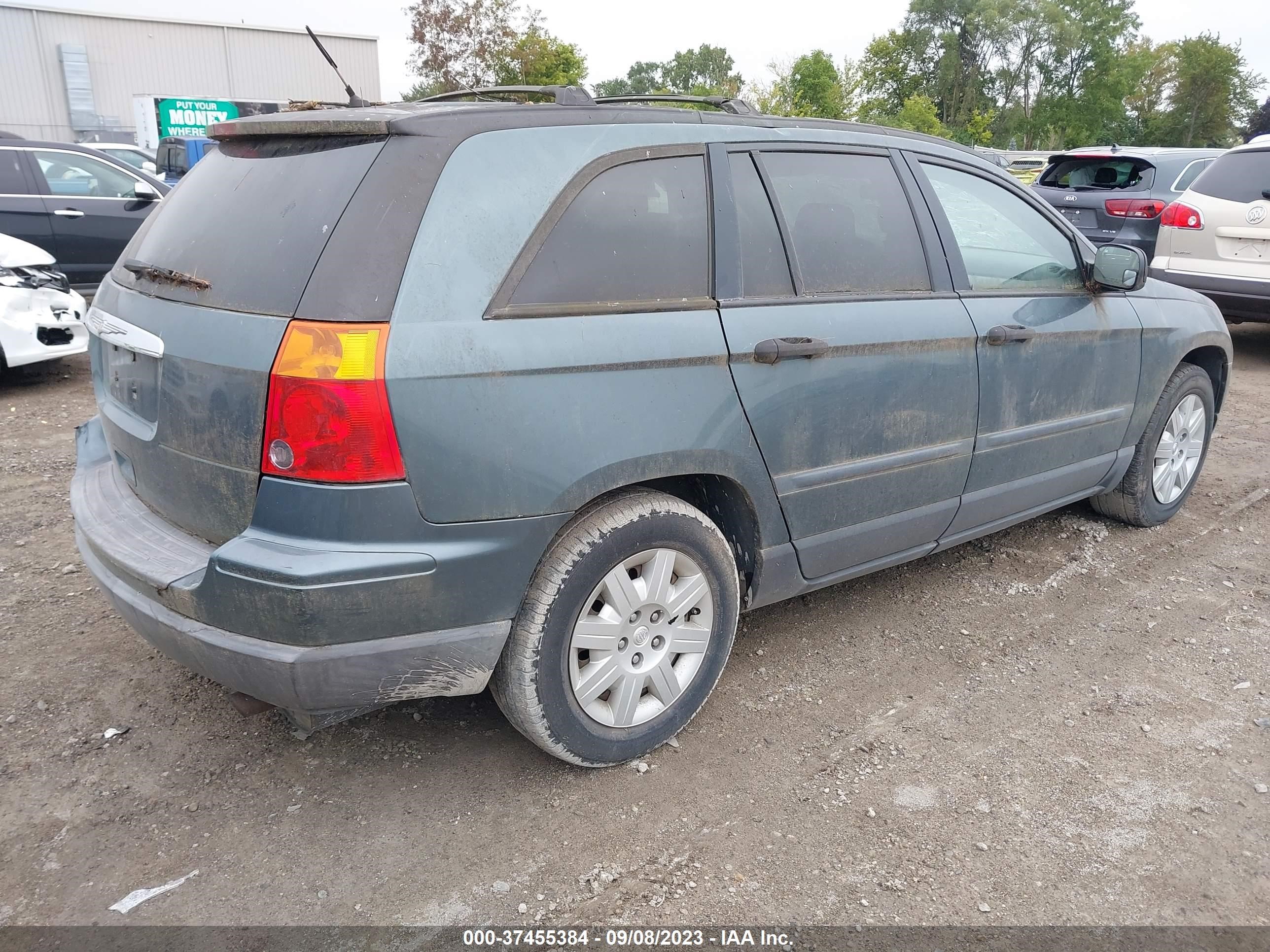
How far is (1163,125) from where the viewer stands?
66.7 m

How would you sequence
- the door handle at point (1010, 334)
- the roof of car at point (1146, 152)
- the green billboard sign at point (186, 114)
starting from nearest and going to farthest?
1. the door handle at point (1010, 334)
2. the roof of car at point (1146, 152)
3. the green billboard sign at point (186, 114)

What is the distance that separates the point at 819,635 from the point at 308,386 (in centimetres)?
218

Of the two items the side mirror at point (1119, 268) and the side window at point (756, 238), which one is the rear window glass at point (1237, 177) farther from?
the side window at point (756, 238)

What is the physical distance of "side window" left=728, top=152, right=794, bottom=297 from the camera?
2.77 metres

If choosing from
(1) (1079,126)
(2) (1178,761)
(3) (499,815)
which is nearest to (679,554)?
(3) (499,815)

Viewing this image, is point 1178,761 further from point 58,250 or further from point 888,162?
point 58,250

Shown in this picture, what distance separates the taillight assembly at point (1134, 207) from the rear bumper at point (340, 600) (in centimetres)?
880

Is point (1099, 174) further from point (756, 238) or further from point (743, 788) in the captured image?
point (743, 788)

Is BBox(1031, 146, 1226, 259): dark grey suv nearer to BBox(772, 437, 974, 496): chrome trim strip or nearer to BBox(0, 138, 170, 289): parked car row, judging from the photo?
BBox(772, 437, 974, 496): chrome trim strip

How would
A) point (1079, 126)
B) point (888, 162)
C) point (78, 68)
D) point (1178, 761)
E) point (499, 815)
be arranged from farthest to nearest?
point (1079, 126) < point (78, 68) < point (888, 162) < point (1178, 761) < point (499, 815)

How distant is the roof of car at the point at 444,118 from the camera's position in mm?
2309

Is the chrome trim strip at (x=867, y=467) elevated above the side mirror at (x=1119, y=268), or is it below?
below

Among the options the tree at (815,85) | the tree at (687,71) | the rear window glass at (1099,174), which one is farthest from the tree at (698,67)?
the rear window glass at (1099,174)

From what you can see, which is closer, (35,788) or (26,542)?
(35,788)
